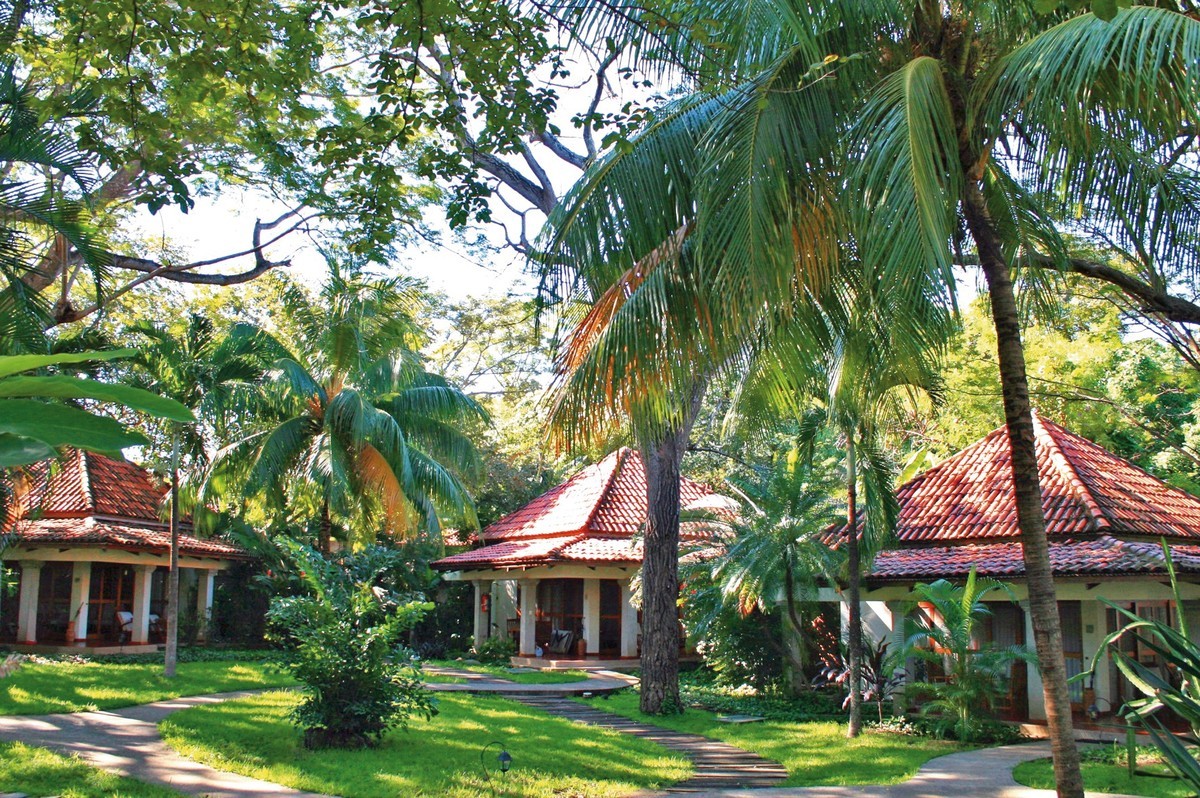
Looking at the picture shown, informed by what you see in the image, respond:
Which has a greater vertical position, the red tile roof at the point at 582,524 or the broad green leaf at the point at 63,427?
the red tile roof at the point at 582,524

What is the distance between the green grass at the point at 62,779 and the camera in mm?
9406

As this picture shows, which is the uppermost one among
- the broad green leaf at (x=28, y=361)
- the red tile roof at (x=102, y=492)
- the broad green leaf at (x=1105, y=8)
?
the red tile roof at (x=102, y=492)

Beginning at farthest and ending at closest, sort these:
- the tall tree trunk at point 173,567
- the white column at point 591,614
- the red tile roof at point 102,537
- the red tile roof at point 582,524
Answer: the white column at point 591,614
the red tile roof at point 582,524
the red tile roof at point 102,537
the tall tree trunk at point 173,567

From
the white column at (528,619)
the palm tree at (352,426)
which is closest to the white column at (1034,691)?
the palm tree at (352,426)

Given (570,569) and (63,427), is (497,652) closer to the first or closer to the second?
(570,569)

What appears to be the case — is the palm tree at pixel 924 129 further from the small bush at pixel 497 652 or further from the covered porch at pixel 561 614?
the small bush at pixel 497 652

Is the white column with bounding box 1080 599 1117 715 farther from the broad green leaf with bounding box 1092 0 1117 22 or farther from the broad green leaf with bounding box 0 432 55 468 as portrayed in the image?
the broad green leaf with bounding box 0 432 55 468

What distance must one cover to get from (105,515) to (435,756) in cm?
1577

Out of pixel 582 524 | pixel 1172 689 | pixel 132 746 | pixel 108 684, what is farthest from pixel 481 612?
pixel 1172 689

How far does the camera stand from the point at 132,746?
11758 millimetres

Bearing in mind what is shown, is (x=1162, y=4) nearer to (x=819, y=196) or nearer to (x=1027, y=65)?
(x=1027, y=65)

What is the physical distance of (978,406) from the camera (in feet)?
78.0

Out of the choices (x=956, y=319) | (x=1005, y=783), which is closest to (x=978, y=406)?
(x=1005, y=783)

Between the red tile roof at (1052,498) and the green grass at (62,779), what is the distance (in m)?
12.3
